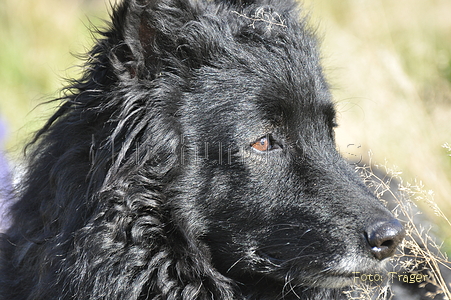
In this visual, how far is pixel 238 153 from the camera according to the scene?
9.28 feet

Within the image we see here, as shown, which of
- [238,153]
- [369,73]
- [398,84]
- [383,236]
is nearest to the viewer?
[383,236]

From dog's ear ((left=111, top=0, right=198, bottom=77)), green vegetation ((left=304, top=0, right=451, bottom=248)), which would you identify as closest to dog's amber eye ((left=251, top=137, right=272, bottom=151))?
dog's ear ((left=111, top=0, right=198, bottom=77))

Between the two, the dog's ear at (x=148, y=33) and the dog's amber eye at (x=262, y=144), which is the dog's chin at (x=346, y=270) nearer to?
the dog's amber eye at (x=262, y=144)

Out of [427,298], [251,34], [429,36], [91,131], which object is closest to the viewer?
[91,131]

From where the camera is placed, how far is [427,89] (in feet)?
20.3

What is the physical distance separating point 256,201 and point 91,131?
1.12m

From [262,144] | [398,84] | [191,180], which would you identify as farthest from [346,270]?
[398,84]

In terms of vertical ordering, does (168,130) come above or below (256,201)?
above

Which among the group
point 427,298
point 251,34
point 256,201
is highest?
point 251,34

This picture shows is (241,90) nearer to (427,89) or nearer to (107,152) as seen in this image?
(107,152)

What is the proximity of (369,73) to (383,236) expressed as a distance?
210 inches

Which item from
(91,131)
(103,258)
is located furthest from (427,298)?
(91,131)

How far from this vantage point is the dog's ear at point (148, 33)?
270cm

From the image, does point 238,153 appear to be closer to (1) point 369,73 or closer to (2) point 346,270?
(2) point 346,270
